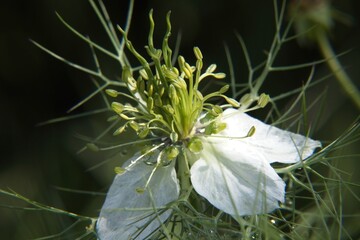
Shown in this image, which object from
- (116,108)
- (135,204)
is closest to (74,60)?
(116,108)

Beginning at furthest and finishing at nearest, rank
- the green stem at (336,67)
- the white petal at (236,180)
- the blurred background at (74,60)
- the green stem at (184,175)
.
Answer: the blurred background at (74,60)
the green stem at (336,67)
the green stem at (184,175)
the white petal at (236,180)

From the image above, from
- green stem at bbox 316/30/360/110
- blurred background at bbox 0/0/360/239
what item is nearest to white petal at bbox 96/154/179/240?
green stem at bbox 316/30/360/110

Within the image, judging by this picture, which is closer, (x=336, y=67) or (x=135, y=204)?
(x=135, y=204)

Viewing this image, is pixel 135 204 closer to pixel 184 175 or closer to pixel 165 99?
pixel 184 175

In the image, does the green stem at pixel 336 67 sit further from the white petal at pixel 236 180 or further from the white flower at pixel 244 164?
the white petal at pixel 236 180

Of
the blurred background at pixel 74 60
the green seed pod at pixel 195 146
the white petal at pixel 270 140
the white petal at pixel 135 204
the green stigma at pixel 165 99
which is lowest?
the blurred background at pixel 74 60

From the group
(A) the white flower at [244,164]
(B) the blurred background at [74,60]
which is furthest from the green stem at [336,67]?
(A) the white flower at [244,164]

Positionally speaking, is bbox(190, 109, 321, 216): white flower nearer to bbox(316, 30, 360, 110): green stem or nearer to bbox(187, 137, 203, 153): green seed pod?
bbox(187, 137, 203, 153): green seed pod

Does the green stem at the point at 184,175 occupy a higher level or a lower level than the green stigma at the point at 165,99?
lower

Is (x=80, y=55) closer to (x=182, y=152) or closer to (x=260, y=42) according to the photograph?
(x=260, y=42)
